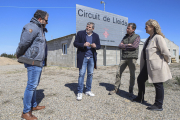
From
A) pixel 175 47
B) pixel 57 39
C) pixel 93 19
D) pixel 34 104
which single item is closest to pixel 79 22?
pixel 93 19

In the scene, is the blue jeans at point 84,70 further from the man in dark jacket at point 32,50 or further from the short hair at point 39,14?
the short hair at point 39,14

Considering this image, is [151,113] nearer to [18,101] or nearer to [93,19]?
[18,101]

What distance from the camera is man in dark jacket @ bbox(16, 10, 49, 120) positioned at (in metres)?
1.96

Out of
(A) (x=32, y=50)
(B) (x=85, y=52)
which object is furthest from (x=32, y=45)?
(B) (x=85, y=52)

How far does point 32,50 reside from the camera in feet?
6.65

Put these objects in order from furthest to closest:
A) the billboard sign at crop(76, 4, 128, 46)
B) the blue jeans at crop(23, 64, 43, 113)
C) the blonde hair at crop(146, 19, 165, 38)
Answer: the billboard sign at crop(76, 4, 128, 46), the blonde hair at crop(146, 19, 165, 38), the blue jeans at crop(23, 64, 43, 113)

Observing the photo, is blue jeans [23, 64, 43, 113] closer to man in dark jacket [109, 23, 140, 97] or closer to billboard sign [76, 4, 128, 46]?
man in dark jacket [109, 23, 140, 97]

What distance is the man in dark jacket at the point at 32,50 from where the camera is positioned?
6.43ft

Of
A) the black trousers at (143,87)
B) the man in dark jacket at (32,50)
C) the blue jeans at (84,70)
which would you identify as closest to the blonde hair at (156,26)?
the black trousers at (143,87)

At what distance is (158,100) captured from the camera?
2.41 meters

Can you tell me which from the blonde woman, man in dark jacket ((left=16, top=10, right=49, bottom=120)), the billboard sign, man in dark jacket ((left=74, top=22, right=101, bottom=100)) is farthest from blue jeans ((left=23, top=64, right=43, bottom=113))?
the billboard sign

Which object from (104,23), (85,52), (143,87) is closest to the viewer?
(143,87)

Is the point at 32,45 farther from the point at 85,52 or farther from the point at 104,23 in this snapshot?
the point at 104,23

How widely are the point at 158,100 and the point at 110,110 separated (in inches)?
36.1
